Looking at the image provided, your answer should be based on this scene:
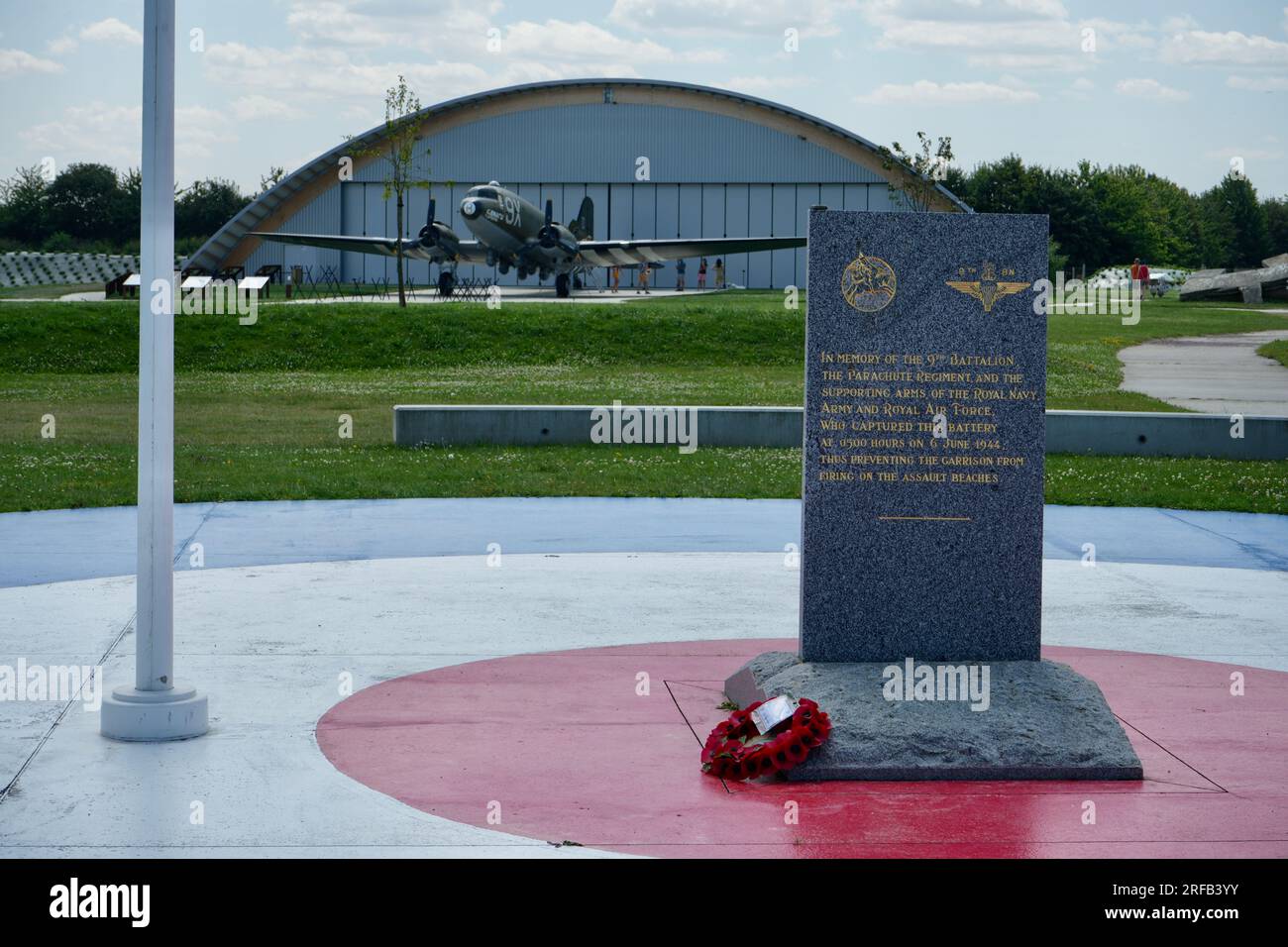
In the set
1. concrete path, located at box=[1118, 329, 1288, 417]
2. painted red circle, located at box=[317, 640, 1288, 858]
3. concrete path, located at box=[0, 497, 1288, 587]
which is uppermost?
concrete path, located at box=[1118, 329, 1288, 417]

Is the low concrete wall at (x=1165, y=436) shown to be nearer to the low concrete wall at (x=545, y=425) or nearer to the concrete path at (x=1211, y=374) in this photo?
the concrete path at (x=1211, y=374)

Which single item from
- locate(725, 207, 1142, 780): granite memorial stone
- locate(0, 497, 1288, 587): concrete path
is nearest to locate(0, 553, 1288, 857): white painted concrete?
locate(0, 497, 1288, 587): concrete path

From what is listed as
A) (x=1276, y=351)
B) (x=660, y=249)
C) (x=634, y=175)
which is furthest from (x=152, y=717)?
(x=634, y=175)

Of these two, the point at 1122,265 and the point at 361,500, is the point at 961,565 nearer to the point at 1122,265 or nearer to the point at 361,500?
the point at 361,500

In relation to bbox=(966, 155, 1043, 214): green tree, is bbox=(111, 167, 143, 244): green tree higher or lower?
lower

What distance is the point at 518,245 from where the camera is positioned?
57.3 m

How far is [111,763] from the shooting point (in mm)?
6711

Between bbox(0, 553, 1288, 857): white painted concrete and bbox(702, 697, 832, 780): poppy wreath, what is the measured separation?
1.14m

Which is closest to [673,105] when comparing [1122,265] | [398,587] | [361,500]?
[1122,265]

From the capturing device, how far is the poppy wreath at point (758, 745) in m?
6.63

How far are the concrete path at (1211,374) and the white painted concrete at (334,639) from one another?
15.8 m

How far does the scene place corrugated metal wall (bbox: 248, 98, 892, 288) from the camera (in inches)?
3199

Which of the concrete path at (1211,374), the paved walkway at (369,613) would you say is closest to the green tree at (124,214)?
the concrete path at (1211,374)

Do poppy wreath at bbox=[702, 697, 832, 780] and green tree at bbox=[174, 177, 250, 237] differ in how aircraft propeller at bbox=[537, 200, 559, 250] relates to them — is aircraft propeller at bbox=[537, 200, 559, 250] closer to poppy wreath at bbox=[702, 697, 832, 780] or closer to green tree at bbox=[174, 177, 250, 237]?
green tree at bbox=[174, 177, 250, 237]
